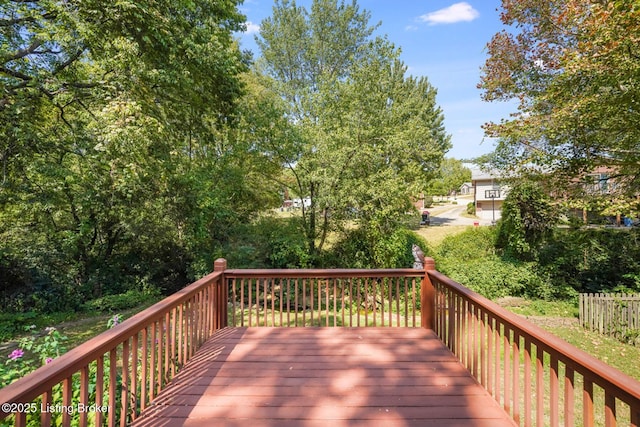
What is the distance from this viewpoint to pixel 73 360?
4.81 feet

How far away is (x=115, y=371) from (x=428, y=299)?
9.88 feet

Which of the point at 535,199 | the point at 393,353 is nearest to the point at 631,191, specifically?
the point at 535,199

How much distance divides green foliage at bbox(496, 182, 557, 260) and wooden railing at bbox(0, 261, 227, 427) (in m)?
8.80

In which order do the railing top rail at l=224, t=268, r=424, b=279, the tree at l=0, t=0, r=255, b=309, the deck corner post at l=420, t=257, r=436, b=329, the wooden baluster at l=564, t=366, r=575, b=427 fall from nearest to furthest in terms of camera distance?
the wooden baluster at l=564, t=366, r=575, b=427 < the deck corner post at l=420, t=257, r=436, b=329 < the railing top rail at l=224, t=268, r=424, b=279 < the tree at l=0, t=0, r=255, b=309

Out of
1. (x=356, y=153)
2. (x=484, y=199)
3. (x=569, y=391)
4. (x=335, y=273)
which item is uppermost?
(x=356, y=153)

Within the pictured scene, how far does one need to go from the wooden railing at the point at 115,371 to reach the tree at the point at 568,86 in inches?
281

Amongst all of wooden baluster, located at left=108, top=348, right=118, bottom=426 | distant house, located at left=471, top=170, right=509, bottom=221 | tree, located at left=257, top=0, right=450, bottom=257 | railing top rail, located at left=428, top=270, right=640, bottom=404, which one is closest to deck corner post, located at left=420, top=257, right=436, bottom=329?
railing top rail, located at left=428, top=270, right=640, bottom=404

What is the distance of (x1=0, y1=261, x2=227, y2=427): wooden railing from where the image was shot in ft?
4.27

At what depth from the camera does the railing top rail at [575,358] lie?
1.21 meters

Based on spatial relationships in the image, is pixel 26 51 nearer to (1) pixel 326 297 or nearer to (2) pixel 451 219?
(1) pixel 326 297

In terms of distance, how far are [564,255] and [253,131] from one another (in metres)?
9.18

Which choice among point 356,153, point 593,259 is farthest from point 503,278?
point 356,153

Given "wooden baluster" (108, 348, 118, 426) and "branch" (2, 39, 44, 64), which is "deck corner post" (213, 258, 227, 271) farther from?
"branch" (2, 39, 44, 64)

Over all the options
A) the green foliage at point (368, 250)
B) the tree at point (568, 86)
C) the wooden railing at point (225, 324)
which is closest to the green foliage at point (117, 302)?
the wooden railing at point (225, 324)
